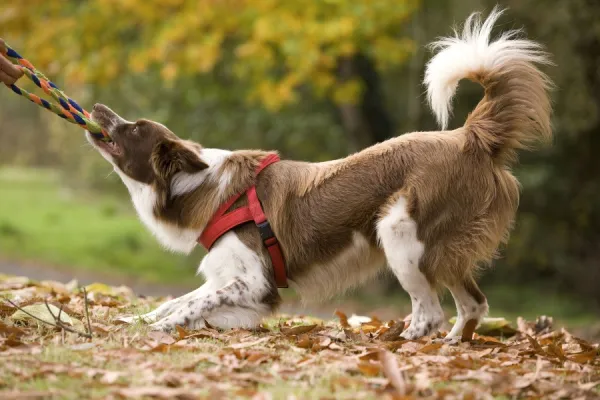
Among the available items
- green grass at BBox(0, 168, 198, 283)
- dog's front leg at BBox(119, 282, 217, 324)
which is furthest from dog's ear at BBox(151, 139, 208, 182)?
green grass at BBox(0, 168, 198, 283)

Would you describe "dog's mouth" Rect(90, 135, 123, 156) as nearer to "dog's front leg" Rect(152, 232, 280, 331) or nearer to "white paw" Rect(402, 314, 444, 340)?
"dog's front leg" Rect(152, 232, 280, 331)

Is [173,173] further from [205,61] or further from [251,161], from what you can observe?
[205,61]

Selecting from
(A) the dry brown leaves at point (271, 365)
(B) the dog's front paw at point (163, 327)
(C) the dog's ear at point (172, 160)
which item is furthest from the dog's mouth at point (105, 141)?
(B) the dog's front paw at point (163, 327)

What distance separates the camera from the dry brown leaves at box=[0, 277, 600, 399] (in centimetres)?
324

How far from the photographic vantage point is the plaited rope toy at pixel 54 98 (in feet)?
16.5

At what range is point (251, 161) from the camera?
5.33m

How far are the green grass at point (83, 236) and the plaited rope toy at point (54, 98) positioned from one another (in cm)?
993

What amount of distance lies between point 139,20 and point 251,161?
7.77 meters

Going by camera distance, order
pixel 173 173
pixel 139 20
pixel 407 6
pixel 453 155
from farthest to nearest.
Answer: pixel 139 20, pixel 407 6, pixel 173 173, pixel 453 155

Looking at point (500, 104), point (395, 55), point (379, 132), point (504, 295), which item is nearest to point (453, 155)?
point (500, 104)

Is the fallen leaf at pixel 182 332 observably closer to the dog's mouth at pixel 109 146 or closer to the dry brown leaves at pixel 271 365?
the dry brown leaves at pixel 271 365

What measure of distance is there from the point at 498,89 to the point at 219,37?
7145 mm

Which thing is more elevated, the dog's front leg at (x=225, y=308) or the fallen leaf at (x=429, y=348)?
the dog's front leg at (x=225, y=308)

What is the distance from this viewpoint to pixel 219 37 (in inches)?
454
